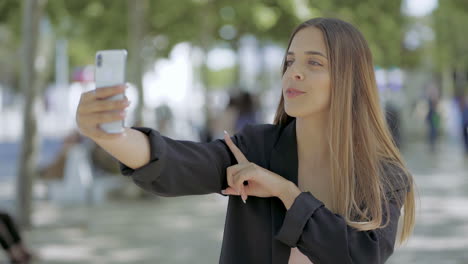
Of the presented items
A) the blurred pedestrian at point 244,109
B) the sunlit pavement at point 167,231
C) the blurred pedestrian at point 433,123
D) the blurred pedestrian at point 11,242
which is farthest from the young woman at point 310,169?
the blurred pedestrian at point 433,123

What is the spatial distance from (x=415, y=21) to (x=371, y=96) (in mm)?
33910

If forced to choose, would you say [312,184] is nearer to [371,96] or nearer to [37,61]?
[371,96]

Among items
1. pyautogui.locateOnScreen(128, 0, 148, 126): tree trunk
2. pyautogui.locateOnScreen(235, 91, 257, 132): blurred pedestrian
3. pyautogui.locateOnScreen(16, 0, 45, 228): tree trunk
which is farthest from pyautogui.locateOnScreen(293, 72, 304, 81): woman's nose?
pyautogui.locateOnScreen(128, 0, 148, 126): tree trunk

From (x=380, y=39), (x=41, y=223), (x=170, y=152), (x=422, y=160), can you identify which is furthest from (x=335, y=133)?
(x=380, y=39)

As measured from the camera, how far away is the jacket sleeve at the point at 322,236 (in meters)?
1.95

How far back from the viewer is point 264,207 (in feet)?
7.15

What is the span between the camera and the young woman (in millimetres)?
1977

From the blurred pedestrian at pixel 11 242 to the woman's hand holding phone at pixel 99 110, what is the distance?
16.3 ft

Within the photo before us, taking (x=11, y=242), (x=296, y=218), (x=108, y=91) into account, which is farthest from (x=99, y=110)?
(x=11, y=242)

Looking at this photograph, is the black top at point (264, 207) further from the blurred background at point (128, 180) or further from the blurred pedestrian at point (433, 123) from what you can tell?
the blurred pedestrian at point (433, 123)

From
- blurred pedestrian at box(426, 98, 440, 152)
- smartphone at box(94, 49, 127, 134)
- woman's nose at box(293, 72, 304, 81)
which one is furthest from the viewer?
blurred pedestrian at box(426, 98, 440, 152)

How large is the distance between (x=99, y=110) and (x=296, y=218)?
677 mm

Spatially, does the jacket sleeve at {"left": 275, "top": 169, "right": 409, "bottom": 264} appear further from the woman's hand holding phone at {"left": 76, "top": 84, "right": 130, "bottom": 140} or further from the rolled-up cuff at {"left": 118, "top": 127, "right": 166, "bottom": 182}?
the woman's hand holding phone at {"left": 76, "top": 84, "right": 130, "bottom": 140}

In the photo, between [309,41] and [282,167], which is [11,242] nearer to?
[282,167]
